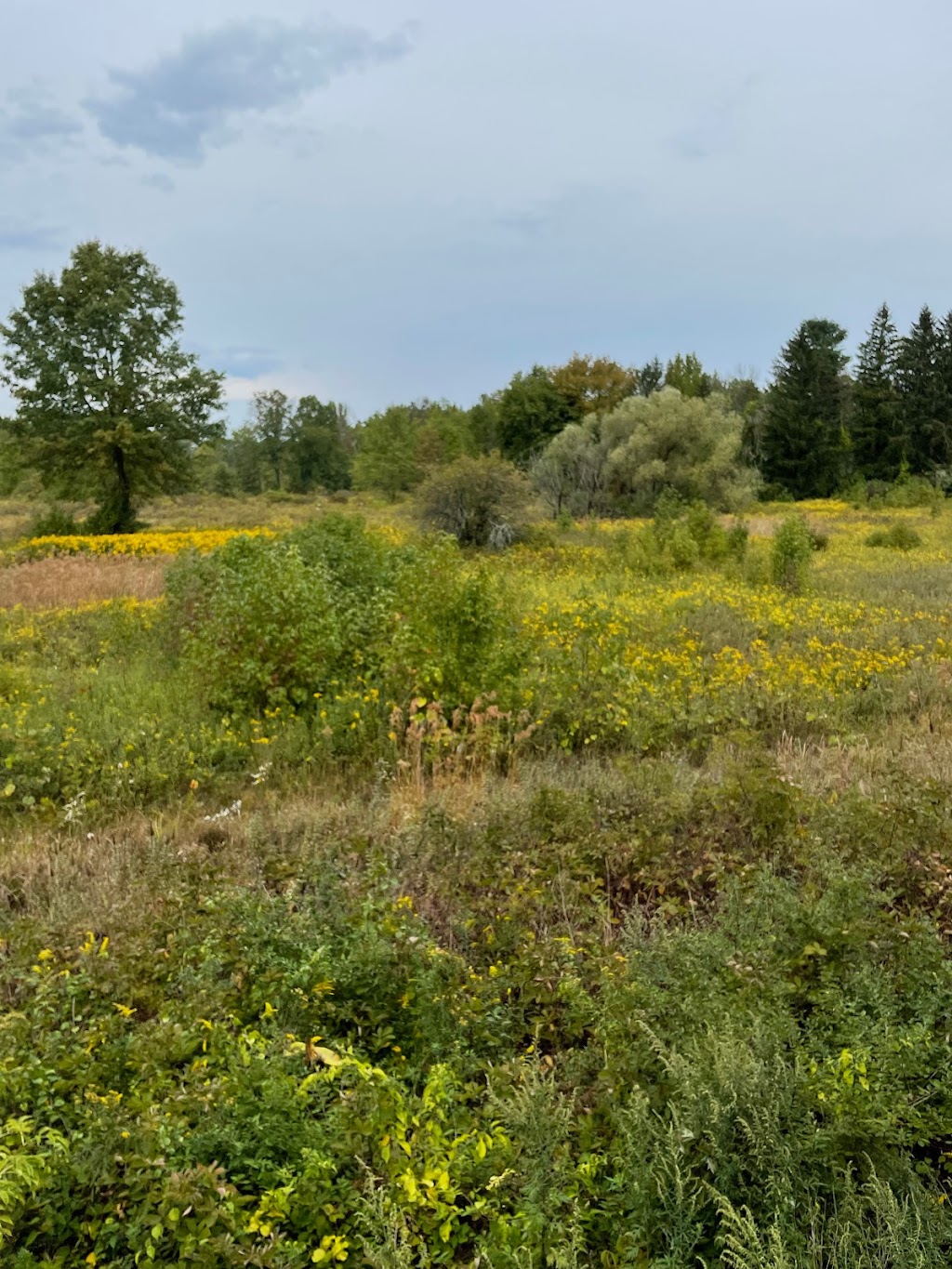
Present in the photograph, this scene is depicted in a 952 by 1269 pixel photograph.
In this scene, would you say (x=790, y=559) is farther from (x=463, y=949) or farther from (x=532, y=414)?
(x=532, y=414)

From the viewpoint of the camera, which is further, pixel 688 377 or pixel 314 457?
pixel 314 457

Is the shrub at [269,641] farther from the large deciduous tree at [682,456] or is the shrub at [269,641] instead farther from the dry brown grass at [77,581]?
the large deciduous tree at [682,456]

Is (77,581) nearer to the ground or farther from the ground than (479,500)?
nearer to the ground

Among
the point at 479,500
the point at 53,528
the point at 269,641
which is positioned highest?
the point at 479,500

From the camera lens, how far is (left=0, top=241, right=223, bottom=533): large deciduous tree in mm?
26906

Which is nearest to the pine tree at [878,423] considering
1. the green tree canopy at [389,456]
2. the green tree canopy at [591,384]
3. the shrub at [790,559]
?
the green tree canopy at [591,384]

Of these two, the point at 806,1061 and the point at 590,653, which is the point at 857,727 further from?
the point at 806,1061

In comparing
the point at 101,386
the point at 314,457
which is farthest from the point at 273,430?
the point at 101,386

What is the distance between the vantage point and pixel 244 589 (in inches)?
287

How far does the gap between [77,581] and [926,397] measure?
46314 millimetres

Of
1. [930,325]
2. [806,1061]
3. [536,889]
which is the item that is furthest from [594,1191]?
[930,325]

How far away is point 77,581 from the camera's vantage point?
14.2 meters

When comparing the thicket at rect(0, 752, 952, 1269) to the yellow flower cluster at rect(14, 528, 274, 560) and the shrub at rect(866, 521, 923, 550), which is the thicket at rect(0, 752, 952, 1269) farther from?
the shrub at rect(866, 521, 923, 550)

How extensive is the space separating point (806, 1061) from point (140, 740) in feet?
17.2
